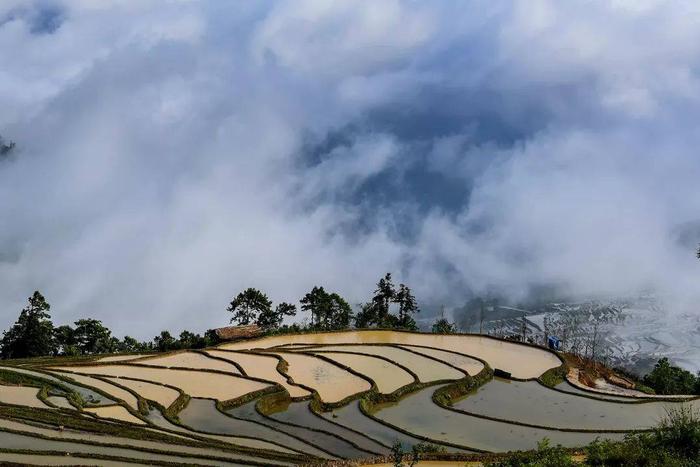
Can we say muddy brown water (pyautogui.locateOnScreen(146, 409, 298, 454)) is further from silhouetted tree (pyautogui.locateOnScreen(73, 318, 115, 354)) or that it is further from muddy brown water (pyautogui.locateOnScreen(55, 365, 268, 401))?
silhouetted tree (pyautogui.locateOnScreen(73, 318, 115, 354))

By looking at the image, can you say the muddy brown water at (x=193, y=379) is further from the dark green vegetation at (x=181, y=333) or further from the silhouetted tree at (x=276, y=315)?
the silhouetted tree at (x=276, y=315)

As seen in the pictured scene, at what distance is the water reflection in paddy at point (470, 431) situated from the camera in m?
26.1

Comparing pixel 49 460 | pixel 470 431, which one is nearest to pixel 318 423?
pixel 470 431

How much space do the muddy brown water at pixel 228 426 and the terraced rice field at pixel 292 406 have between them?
0.08 metres

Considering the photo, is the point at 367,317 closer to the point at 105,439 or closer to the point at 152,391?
the point at 152,391

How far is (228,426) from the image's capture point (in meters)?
27.5

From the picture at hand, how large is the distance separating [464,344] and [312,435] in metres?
21.4

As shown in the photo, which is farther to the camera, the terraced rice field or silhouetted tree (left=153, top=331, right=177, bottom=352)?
silhouetted tree (left=153, top=331, right=177, bottom=352)

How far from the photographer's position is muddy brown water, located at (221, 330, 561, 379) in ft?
131

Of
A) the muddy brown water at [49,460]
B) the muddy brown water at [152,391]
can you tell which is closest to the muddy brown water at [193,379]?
the muddy brown water at [152,391]

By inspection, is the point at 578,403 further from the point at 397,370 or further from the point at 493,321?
the point at 493,321

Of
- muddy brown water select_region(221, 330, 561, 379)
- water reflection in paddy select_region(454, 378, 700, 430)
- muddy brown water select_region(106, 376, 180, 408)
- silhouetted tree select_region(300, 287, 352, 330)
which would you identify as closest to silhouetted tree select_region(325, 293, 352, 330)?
silhouetted tree select_region(300, 287, 352, 330)

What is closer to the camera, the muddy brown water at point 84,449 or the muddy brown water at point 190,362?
the muddy brown water at point 84,449

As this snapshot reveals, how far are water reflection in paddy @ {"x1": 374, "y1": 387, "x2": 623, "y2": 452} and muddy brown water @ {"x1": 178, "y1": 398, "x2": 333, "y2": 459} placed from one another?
5204mm
